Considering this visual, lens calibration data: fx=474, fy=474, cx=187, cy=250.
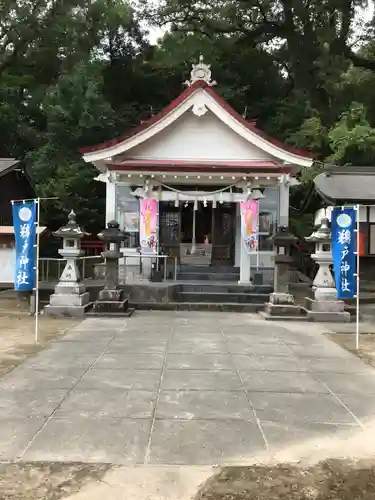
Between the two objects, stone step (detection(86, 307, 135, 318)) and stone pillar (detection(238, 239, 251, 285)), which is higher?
stone pillar (detection(238, 239, 251, 285))

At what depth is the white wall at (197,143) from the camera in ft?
52.2

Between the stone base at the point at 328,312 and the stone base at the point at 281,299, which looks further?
the stone base at the point at 281,299

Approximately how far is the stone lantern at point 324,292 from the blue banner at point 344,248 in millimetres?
1460

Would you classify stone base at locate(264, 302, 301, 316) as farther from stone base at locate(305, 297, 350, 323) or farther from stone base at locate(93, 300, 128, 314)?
stone base at locate(93, 300, 128, 314)

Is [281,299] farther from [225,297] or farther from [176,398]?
[176,398]

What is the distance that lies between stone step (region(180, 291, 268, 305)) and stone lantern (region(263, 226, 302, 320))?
3.30ft

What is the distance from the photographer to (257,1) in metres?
31.1

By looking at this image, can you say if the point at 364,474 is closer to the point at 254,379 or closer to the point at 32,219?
the point at 254,379

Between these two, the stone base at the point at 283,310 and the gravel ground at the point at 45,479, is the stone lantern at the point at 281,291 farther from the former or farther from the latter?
the gravel ground at the point at 45,479

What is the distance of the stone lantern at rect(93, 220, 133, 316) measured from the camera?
12484mm

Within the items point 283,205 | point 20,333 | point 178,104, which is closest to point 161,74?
point 178,104

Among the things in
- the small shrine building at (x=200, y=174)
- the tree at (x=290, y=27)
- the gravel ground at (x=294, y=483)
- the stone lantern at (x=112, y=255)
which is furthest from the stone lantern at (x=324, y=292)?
the tree at (x=290, y=27)

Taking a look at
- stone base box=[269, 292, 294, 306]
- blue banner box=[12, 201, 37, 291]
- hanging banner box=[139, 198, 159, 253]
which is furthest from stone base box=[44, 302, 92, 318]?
stone base box=[269, 292, 294, 306]

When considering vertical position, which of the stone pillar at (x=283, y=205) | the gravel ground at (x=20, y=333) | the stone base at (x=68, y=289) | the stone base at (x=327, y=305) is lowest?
the gravel ground at (x=20, y=333)
